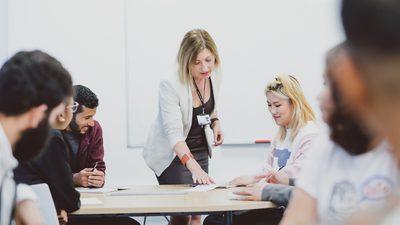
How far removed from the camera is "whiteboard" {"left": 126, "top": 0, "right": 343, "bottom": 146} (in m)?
4.20

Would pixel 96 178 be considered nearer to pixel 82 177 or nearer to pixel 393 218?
pixel 82 177

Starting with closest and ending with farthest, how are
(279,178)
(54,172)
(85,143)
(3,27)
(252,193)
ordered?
(54,172)
(252,193)
(279,178)
(85,143)
(3,27)

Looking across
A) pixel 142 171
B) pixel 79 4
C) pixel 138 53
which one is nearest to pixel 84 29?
pixel 79 4

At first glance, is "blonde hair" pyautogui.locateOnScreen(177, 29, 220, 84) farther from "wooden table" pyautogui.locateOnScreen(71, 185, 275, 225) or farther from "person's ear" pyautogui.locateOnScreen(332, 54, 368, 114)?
"person's ear" pyautogui.locateOnScreen(332, 54, 368, 114)

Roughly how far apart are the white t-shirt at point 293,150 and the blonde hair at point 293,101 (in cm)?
3

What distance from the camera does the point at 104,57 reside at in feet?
13.8

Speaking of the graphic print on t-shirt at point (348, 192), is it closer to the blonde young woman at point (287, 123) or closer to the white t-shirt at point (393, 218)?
the white t-shirt at point (393, 218)

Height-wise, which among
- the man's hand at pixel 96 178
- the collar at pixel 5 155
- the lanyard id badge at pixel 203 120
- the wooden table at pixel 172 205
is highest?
the collar at pixel 5 155

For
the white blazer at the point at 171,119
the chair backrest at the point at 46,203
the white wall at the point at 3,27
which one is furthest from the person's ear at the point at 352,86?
the white wall at the point at 3,27

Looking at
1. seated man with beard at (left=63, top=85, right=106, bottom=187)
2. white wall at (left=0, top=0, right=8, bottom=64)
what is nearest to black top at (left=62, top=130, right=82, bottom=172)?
seated man with beard at (left=63, top=85, right=106, bottom=187)

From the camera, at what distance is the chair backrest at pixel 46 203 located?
74.5 inches

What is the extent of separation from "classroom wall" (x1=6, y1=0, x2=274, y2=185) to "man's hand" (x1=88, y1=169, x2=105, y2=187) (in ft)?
4.24

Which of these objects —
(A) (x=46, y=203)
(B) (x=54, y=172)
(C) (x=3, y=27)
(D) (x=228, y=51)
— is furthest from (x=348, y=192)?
(C) (x=3, y=27)

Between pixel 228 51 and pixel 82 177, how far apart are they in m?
1.81
